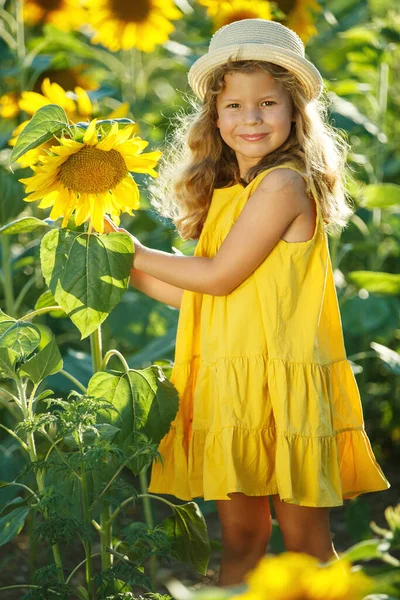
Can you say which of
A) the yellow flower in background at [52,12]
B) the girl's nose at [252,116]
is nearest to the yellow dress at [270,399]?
the girl's nose at [252,116]

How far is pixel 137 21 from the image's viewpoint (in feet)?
10.4

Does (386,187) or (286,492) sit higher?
(386,187)

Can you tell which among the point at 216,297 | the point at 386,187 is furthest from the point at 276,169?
the point at 386,187

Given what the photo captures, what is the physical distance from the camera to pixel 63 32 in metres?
3.12

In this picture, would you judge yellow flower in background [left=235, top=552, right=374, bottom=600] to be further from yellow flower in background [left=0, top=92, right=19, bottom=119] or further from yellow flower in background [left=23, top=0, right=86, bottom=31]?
yellow flower in background [left=23, top=0, right=86, bottom=31]

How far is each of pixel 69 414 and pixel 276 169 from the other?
64 centimetres

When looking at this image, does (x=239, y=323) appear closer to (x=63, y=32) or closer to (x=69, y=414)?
(x=69, y=414)

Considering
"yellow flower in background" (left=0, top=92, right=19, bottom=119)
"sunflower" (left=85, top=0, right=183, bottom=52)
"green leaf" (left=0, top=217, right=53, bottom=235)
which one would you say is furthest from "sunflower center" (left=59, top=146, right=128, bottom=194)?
"sunflower" (left=85, top=0, right=183, bottom=52)

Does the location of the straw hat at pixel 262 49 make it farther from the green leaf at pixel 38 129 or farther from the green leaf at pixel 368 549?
the green leaf at pixel 368 549

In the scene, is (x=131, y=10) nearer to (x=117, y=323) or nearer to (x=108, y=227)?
(x=117, y=323)

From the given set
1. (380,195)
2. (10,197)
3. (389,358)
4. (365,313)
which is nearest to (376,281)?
(365,313)

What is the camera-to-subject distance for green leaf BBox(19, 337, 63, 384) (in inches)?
64.6

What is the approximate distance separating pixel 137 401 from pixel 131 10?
1.79m

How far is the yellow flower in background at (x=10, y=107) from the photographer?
3.03 meters
